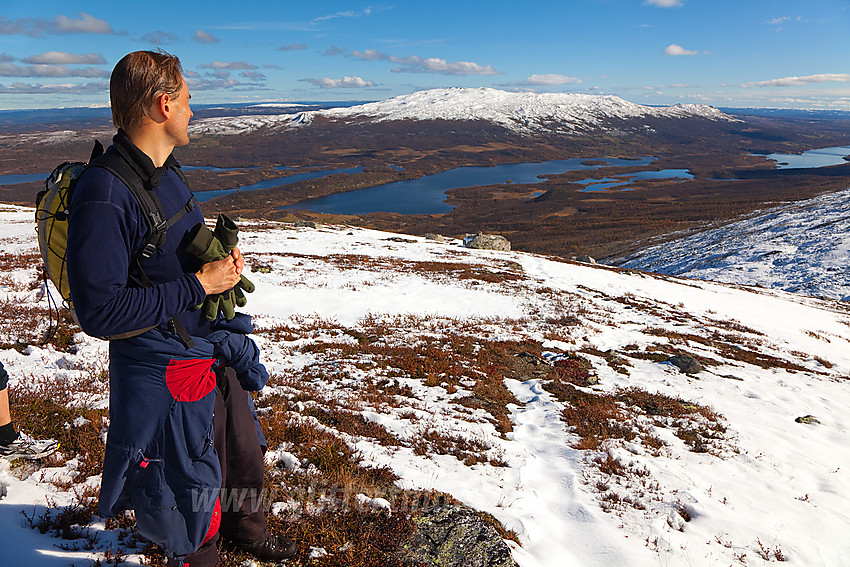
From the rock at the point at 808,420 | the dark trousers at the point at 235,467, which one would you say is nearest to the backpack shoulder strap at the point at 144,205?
the dark trousers at the point at 235,467

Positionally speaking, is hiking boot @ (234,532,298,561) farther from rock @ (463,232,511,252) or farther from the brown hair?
rock @ (463,232,511,252)

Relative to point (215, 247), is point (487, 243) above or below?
below

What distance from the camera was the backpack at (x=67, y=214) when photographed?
208cm

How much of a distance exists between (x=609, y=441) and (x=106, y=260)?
809cm

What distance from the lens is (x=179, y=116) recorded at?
2.42 metres

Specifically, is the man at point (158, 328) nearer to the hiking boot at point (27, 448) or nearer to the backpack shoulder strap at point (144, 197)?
the backpack shoulder strap at point (144, 197)

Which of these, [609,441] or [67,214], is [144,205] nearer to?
[67,214]

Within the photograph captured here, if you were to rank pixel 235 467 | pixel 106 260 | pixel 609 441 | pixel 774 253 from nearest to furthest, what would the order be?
pixel 106 260 → pixel 235 467 → pixel 609 441 → pixel 774 253

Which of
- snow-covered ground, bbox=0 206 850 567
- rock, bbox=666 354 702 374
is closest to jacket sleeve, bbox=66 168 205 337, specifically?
snow-covered ground, bbox=0 206 850 567

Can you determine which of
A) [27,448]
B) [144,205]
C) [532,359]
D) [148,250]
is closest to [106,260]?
[148,250]

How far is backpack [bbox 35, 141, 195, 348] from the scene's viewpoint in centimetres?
208

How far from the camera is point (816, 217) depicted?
6488cm

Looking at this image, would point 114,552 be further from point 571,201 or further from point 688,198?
point 688,198

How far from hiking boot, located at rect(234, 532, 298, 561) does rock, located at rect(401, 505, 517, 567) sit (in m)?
1.04
